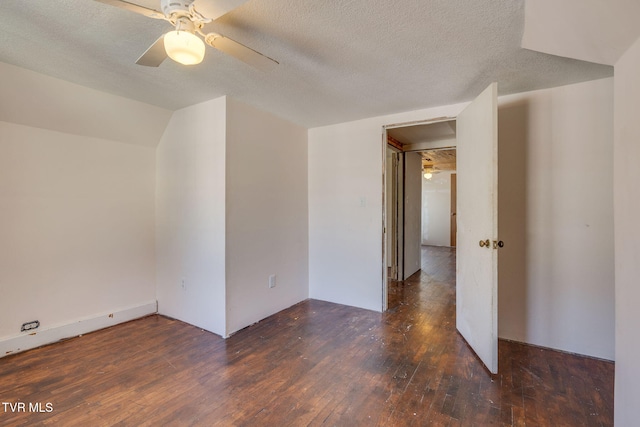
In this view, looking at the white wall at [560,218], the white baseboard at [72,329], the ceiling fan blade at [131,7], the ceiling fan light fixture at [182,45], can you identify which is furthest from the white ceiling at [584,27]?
the white baseboard at [72,329]

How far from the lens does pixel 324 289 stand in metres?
3.69

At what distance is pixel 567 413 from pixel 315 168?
10.1ft

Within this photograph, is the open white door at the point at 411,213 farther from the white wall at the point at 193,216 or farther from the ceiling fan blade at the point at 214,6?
the ceiling fan blade at the point at 214,6

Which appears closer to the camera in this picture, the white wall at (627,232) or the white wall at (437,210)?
the white wall at (627,232)

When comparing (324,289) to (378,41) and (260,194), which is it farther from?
(378,41)

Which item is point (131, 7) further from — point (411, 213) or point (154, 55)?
point (411, 213)

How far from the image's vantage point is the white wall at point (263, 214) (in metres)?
2.73

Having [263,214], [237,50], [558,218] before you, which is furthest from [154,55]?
[558,218]

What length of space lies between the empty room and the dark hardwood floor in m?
0.02

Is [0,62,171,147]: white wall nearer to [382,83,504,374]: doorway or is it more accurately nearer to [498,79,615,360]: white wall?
[382,83,504,374]: doorway

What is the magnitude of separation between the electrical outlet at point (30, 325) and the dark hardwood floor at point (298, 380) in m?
0.22

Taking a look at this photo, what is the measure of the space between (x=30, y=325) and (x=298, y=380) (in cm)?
233

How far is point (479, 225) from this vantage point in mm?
2246

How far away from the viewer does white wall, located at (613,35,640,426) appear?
4.19 ft
